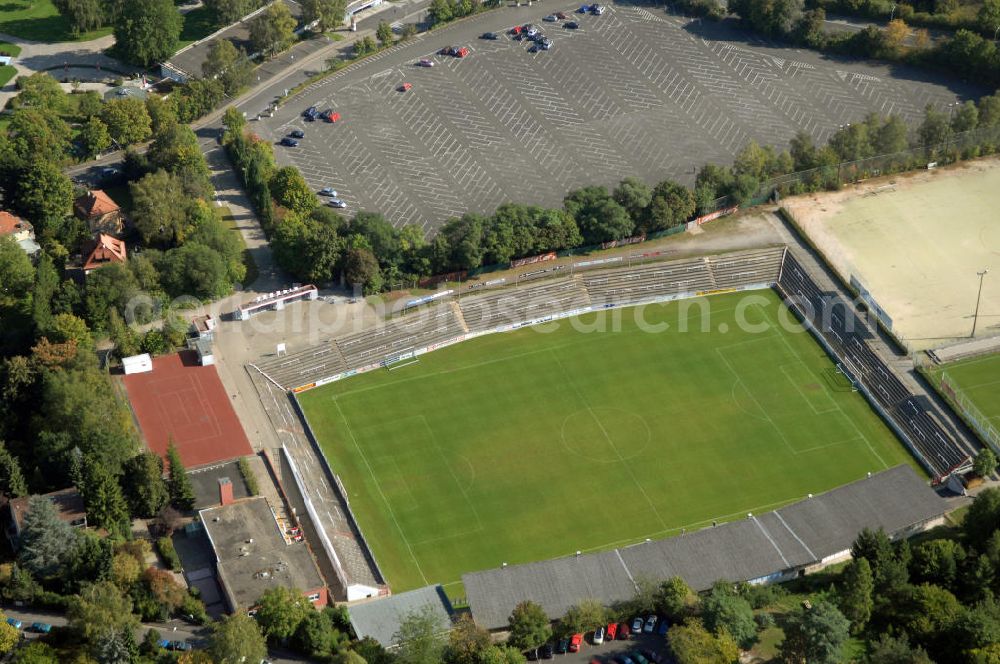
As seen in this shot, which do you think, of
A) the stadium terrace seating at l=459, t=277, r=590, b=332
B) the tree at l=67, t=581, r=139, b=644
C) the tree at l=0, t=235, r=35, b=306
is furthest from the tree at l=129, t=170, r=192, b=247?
the tree at l=67, t=581, r=139, b=644

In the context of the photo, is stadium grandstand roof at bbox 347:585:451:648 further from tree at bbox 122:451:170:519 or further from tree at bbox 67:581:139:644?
tree at bbox 122:451:170:519

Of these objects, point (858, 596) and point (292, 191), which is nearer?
point (858, 596)

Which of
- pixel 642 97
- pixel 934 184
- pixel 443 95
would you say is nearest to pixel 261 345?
pixel 443 95

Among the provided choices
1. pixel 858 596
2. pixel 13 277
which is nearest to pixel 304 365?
pixel 13 277

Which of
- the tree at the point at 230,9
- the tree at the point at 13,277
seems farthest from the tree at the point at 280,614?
the tree at the point at 230,9

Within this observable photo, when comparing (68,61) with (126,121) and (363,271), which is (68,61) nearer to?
(126,121)

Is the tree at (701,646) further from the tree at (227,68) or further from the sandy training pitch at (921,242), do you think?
the tree at (227,68)
